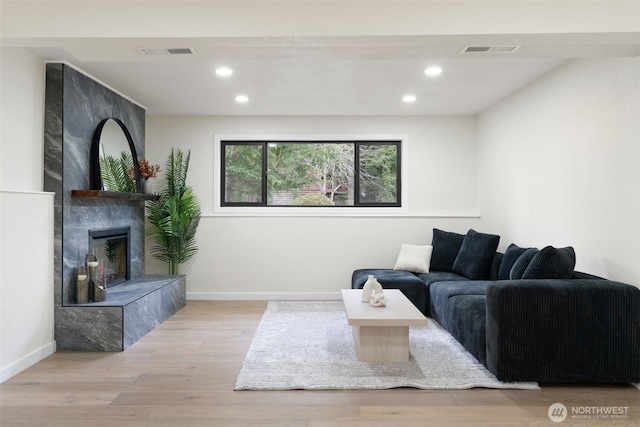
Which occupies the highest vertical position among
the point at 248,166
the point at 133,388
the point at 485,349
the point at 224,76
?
the point at 224,76

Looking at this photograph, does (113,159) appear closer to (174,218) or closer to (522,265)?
(174,218)

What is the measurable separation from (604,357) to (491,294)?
0.81 metres

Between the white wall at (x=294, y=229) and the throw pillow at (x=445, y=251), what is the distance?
1.35ft

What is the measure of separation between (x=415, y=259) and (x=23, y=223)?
12.9 feet

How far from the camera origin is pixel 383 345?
323 cm

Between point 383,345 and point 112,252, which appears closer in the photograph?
point 383,345

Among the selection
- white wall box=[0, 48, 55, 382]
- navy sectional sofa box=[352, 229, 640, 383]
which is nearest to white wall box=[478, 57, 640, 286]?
navy sectional sofa box=[352, 229, 640, 383]

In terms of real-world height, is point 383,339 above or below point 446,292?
below

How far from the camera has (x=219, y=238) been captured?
5.58 meters

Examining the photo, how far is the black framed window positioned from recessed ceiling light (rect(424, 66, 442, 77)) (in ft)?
6.14

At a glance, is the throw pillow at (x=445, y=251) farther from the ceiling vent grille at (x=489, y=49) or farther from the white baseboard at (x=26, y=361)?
the white baseboard at (x=26, y=361)

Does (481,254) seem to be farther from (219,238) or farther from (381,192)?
(219,238)

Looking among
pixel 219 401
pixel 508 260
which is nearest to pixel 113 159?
pixel 219 401

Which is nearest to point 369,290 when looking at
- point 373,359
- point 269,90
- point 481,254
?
point 373,359
